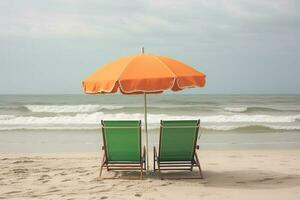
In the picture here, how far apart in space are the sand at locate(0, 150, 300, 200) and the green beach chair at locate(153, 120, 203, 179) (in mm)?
356

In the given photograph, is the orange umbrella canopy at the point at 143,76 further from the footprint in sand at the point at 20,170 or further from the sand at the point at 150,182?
the footprint in sand at the point at 20,170

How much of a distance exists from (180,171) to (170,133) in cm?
121

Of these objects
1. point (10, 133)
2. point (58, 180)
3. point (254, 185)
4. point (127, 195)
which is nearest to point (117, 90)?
point (127, 195)

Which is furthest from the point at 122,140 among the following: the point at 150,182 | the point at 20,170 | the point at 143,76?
the point at 20,170

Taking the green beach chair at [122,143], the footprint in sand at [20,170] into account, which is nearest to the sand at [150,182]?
the footprint in sand at [20,170]

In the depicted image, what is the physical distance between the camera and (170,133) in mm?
6953

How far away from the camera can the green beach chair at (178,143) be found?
691 cm

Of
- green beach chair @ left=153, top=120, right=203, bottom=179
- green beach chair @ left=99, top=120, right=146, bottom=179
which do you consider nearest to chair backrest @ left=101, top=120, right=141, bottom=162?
green beach chair @ left=99, top=120, right=146, bottom=179

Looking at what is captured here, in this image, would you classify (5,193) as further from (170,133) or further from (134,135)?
(170,133)

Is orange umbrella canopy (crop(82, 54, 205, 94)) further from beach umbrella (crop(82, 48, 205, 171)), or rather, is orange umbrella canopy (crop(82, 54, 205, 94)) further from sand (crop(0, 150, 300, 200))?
sand (crop(0, 150, 300, 200))

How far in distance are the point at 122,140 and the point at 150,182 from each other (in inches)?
31.4

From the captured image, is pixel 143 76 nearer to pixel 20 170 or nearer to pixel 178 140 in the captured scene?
pixel 178 140

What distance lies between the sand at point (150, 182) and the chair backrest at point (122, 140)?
1.31 feet

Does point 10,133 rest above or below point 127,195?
below
